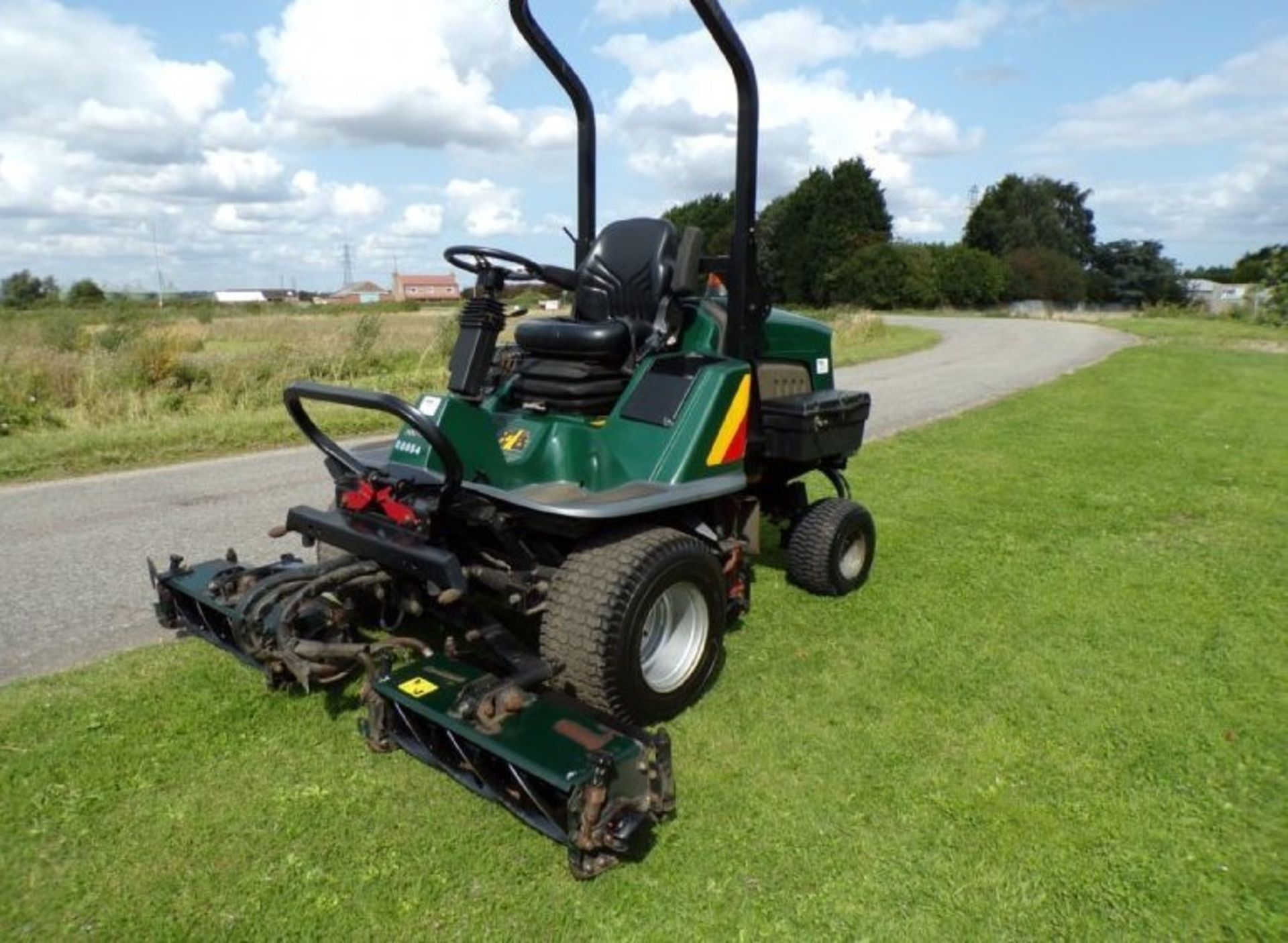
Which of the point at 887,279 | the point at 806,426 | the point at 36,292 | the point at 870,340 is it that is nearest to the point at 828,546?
the point at 806,426

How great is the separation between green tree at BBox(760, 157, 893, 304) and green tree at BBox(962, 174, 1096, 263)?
17856 millimetres

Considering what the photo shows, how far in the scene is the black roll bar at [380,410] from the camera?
296 cm

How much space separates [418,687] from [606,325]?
1770 mm

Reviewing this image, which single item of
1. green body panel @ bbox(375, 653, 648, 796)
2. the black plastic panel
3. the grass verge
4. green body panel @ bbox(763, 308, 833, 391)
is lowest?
green body panel @ bbox(375, 653, 648, 796)

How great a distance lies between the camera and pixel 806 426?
4258 millimetres

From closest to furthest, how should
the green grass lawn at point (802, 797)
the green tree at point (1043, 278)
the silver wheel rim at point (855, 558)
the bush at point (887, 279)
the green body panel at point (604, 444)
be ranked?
1. the green grass lawn at point (802, 797)
2. the green body panel at point (604, 444)
3. the silver wheel rim at point (855, 558)
4. the bush at point (887, 279)
5. the green tree at point (1043, 278)

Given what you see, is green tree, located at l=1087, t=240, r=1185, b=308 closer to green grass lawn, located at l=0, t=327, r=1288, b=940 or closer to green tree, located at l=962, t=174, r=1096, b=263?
green tree, located at l=962, t=174, r=1096, b=263

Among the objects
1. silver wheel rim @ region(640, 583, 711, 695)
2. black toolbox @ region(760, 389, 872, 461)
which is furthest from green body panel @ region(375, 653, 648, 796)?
black toolbox @ region(760, 389, 872, 461)

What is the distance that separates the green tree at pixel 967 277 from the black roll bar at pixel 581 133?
53.4 metres

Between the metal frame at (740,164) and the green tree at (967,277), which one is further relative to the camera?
the green tree at (967,277)

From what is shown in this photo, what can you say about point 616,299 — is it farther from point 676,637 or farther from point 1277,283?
point 1277,283

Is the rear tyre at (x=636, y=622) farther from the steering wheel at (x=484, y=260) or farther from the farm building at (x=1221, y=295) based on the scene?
the farm building at (x=1221, y=295)

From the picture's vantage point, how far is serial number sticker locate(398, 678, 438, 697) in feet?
9.80

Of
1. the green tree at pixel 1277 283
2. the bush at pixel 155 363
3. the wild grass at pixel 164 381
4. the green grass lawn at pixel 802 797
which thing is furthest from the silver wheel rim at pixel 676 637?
the bush at pixel 155 363
